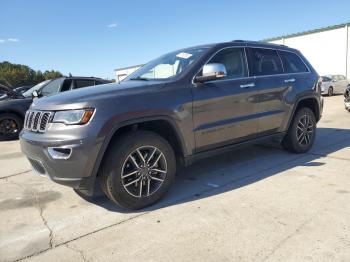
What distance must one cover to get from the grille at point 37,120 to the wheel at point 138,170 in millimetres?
716

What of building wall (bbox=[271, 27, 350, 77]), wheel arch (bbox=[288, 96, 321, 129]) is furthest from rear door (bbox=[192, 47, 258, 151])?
building wall (bbox=[271, 27, 350, 77])

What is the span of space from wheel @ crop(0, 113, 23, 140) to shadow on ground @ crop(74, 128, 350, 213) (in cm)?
601

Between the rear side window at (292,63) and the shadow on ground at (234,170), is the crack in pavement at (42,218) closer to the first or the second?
the shadow on ground at (234,170)

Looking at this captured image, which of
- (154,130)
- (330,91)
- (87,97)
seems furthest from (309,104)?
(330,91)

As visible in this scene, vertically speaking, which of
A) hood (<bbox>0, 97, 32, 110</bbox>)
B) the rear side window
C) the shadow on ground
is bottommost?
the shadow on ground

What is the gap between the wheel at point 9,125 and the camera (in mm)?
9305

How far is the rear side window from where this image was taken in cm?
568

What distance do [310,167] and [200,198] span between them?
1963 millimetres

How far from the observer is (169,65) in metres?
4.75

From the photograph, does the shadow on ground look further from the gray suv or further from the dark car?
the dark car

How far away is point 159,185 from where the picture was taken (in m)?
3.98

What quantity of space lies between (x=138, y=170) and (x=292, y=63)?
11.4 feet

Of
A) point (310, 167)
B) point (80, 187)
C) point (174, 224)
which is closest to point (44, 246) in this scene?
point (80, 187)

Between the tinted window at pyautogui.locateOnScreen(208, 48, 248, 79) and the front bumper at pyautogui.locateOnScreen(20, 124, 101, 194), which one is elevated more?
the tinted window at pyautogui.locateOnScreen(208, 48, 248, 79)
